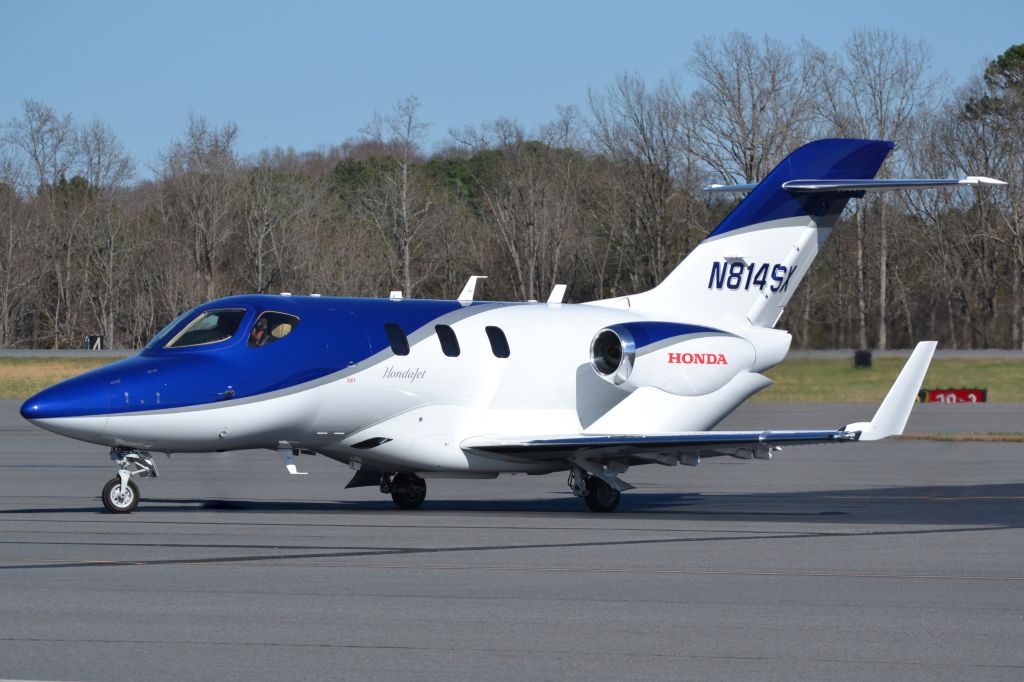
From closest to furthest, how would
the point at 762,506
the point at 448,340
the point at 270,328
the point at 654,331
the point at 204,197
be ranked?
the point at 270,328 → the point at 448,340 → the point at 762,506 → the point at 654,331 → the point at 204,197

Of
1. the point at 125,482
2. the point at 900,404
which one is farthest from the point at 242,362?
the point at 900,404

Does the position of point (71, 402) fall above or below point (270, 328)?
below

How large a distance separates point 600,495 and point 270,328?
16.1ft

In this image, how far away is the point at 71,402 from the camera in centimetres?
1619

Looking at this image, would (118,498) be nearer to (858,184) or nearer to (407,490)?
(407,490)

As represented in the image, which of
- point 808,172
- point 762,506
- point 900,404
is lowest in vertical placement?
point 762,506

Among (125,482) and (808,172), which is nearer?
(125,482)

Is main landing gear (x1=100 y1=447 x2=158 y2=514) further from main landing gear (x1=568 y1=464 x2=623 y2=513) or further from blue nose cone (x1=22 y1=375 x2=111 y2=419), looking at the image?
main landing gear (x1=568 y1=464 x2=623 y2=513)

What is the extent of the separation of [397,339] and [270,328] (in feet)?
5.87

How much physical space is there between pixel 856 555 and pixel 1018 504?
6790mm

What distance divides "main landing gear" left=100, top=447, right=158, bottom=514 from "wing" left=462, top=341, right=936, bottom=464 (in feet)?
13.7

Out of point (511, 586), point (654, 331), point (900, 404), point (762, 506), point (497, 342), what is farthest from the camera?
point (654, 331)

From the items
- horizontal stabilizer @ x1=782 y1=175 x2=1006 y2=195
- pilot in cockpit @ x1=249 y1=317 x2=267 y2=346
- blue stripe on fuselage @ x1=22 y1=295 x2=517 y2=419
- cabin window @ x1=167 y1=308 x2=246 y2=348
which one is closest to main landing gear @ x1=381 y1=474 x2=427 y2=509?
blue stripe on fuselage @ x1=22 y1=295 x2=517 y2=419

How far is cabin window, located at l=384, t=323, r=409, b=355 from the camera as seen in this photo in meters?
18.7
